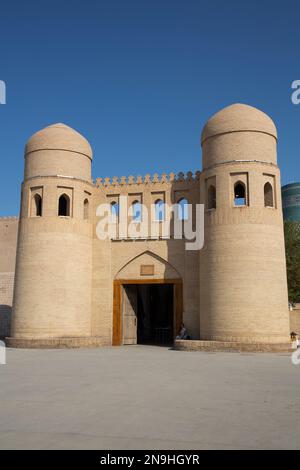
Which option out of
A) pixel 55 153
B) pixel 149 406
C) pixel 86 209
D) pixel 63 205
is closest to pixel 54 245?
pixel 86 209

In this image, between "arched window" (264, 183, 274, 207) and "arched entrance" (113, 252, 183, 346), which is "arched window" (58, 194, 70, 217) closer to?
"arched entrance" (113, 252, 183, 346)

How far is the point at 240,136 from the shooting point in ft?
60.2

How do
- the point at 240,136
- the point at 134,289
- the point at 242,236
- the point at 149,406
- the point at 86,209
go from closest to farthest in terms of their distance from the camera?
the point at 149,406 < the point at 242,236 < the point at 240,136 < the point at 86,209 < the point at 134,289

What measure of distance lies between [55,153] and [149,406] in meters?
15.3

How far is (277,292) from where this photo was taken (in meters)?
17.3

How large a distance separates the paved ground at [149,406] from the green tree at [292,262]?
611 inches

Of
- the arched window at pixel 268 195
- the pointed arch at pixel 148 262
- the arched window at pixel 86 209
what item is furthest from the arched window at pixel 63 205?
the arched window at pixel 268 195

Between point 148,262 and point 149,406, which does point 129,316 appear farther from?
point 149,406

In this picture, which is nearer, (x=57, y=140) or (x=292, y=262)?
(x=57, y=140)

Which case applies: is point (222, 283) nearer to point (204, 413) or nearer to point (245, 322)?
point (245, 322)

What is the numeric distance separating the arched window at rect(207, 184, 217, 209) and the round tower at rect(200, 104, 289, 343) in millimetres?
39

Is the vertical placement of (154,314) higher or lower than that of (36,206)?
lower

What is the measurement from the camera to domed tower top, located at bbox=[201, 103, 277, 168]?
60.0 ft
